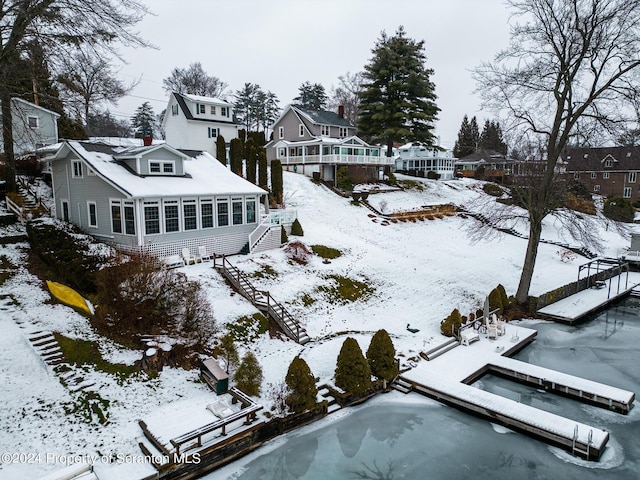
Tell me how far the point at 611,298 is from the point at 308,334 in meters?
18.6

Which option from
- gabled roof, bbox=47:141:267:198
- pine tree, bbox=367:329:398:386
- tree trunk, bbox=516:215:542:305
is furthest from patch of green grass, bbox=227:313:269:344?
tree trunk, bbox=516:215:542:305

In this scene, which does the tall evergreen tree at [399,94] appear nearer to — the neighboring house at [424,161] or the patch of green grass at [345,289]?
the neighboring house at [424,161]

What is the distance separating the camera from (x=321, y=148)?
39969 millimetres

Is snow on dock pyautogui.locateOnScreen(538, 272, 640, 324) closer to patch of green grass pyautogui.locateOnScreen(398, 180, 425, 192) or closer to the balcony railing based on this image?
patch of green grass pyautogui.locateOnScreen(398, 180, 425, 192)

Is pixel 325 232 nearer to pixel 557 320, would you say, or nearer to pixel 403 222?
pixel 403 222

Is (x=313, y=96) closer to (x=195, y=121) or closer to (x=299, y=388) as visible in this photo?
(x=195, y=121)

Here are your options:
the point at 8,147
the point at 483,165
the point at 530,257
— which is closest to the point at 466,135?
the point at 483,165

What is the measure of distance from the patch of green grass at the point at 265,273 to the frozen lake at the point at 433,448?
8.37 m

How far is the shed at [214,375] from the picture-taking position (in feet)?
38.3

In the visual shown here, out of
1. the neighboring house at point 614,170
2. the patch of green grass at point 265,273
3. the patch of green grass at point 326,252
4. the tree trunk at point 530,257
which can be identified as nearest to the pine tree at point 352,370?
the patch of green grass at point 265,273

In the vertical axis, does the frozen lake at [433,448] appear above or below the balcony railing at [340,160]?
below

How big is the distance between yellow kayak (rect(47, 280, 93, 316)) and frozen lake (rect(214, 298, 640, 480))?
7970mm

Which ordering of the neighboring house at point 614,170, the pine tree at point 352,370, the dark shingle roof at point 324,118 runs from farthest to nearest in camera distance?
the neighboring house at point 614,170 → the dark shingle roof at point 324,118 → the pine tree at point 352,370

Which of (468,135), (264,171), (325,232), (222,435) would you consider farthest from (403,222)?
(468,135)
